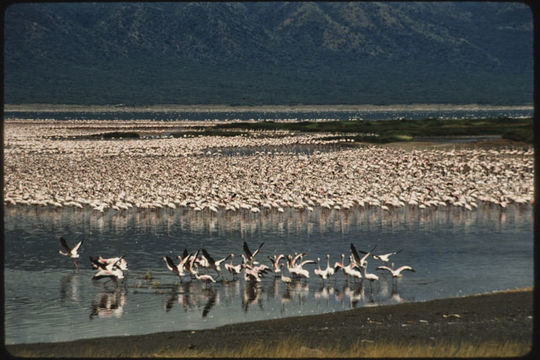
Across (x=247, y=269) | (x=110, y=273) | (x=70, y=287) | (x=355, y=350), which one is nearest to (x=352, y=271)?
(x=247, y=269)

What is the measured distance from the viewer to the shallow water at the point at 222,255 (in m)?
18.0

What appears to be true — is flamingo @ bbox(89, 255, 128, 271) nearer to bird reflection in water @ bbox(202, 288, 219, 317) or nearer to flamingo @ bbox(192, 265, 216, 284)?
flamingo @ bbox(192, 265, 216, 284)

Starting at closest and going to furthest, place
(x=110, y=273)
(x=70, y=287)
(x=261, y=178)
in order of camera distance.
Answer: (x=110, y=273)
(x=70, y=287)
(x=261, y=178)

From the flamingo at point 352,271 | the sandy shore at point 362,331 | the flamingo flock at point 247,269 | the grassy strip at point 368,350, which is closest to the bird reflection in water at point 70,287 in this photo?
the flamingo flock at point 247,269

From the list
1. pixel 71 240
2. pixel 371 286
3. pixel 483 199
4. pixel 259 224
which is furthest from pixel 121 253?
pixel 483 199

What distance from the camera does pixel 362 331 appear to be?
15.3m

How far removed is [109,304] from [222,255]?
6.23 meters

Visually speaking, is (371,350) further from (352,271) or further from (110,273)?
(110,273)

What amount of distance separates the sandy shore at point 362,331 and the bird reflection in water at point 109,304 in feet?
8.21

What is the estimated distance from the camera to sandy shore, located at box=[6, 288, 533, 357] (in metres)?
14.1

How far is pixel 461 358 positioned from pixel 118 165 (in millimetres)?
41173

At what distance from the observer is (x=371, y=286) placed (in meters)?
20.4

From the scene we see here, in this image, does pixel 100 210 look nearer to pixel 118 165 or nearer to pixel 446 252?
pixel 446 252

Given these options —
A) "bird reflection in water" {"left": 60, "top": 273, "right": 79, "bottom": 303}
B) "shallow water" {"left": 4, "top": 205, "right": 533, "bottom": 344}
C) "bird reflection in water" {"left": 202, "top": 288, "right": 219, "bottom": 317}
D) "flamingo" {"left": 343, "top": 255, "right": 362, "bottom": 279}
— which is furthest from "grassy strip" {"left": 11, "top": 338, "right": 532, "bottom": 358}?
"flamingo" {"left": 343, "top": 255, "right": 362, "bottom": 279}
